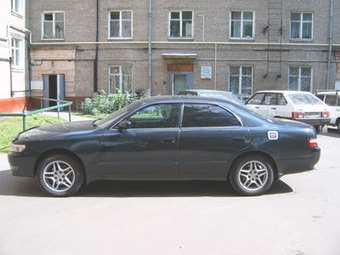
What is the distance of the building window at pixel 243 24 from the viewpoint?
21.4 meters

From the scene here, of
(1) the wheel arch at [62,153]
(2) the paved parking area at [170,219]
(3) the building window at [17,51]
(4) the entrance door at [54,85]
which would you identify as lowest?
(2) the paved parking area at [170,219]

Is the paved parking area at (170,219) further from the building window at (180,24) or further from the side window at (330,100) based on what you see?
the building window at (180,24)

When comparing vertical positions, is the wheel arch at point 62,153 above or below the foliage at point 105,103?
below

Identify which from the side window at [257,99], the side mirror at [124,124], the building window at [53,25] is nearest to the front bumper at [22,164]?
the side mirror at [124,124]

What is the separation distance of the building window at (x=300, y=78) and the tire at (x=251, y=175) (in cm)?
1700

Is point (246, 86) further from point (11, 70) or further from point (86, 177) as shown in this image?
point (86, 177)

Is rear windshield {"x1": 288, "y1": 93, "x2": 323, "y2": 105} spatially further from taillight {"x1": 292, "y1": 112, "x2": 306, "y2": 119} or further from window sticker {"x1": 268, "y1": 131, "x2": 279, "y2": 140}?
window sticker {"x1": 268, "y1": 131, "x2": 279, "y2": 140}

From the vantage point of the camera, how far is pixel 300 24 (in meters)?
21.5

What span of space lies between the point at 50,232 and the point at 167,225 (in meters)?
1.36

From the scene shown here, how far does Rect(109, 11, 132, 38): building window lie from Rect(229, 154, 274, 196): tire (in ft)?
55.5

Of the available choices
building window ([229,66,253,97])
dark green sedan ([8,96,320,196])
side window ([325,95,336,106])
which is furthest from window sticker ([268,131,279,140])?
building window ([229,66,253,97])

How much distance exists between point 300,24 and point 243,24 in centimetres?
326

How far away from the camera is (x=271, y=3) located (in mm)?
21109

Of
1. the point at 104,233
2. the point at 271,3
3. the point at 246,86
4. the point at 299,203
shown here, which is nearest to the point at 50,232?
the point at 104,233
